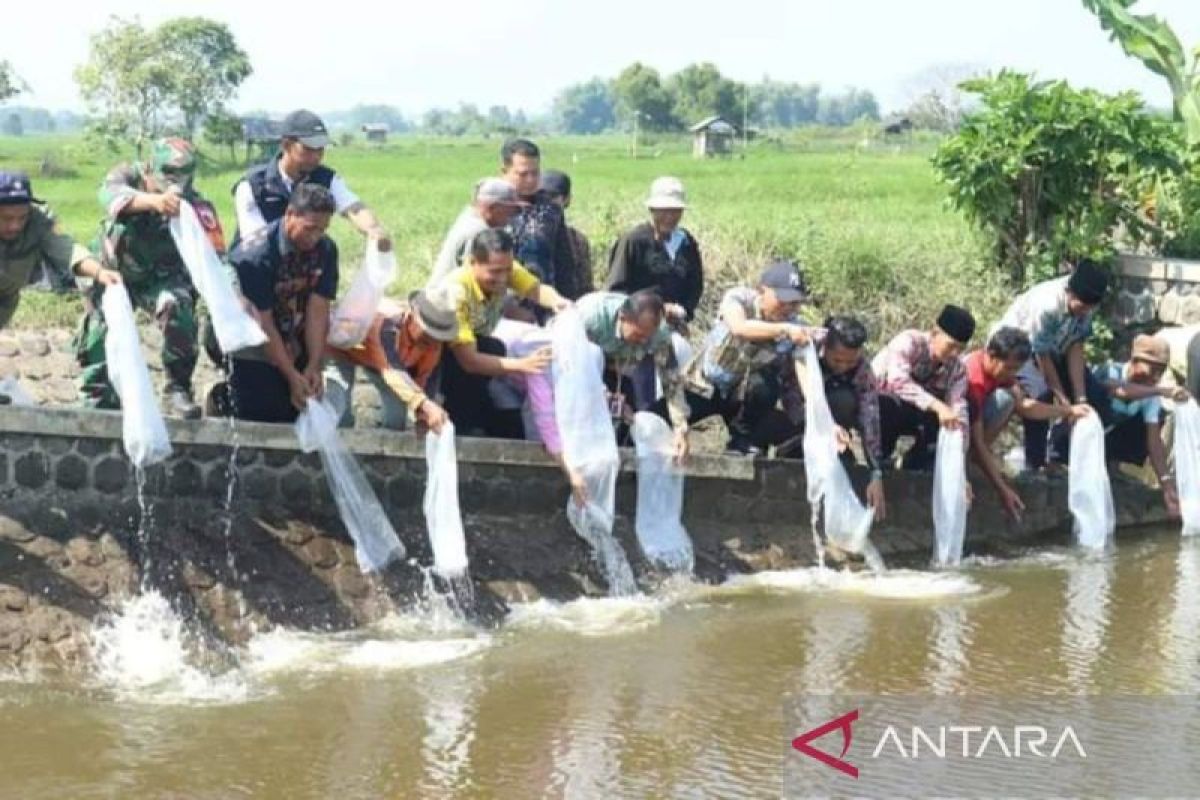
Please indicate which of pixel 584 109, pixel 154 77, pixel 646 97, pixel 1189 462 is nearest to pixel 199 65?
pixel 154 77

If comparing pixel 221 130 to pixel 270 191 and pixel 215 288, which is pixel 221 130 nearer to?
pixel 270 191

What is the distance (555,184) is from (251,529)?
8.18ft

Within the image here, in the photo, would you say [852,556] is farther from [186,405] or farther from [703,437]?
[186,405]

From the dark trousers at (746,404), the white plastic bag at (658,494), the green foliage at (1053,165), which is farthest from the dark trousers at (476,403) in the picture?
the green foliage at (1053,165)

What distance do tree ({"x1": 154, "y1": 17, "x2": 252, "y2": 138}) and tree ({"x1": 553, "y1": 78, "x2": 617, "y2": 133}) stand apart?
108915mm

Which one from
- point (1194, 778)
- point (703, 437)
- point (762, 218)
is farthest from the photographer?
point (762, 218)

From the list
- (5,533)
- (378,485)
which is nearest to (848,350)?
(378,485)

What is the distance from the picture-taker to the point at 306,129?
733cm

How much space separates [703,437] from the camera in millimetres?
9766

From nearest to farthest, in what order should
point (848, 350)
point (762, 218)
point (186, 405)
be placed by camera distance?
point (186, 405)
point (848, 350)
point (762, 218)

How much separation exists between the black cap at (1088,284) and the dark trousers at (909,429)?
1060 mm

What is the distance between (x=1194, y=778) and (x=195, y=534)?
12.4 ft

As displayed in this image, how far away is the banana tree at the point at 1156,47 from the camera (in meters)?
13.0

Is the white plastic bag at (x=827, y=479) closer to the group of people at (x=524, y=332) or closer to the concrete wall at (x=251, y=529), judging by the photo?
the group of people at (x=524, y=332)
